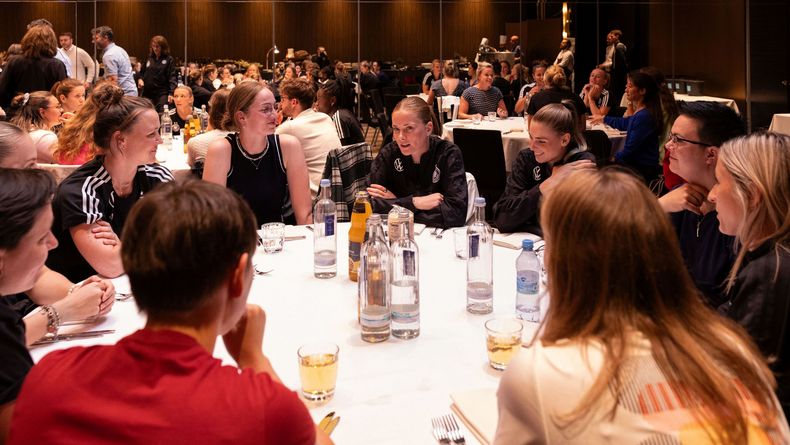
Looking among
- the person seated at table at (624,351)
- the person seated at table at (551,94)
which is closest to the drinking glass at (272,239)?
the person seated at table at (624,351)

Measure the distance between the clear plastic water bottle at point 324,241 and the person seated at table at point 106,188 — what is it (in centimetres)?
61

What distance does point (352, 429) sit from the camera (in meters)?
1.53

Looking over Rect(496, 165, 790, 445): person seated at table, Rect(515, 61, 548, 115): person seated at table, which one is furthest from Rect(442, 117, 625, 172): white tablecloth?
Rect(496, 165, 790, 445): person seated at table

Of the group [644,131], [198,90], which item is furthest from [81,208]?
[198,90]

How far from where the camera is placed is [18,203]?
157cm

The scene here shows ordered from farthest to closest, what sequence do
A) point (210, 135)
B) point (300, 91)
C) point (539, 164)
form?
point (300, 91)
point (210, 135)
point (539, 164)

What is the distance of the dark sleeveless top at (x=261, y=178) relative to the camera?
370cm

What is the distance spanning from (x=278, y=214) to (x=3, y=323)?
245 cm

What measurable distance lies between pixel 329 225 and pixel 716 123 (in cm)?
153

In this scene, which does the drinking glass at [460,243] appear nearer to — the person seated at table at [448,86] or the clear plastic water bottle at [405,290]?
the clear plastic water bottle at [405,290]

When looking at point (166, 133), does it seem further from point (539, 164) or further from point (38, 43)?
point (539, 164)

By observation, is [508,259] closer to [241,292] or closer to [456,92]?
[241,292]

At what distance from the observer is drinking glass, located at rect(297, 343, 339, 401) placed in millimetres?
1643

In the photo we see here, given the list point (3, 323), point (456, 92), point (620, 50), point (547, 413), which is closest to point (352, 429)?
point (547, 413)
